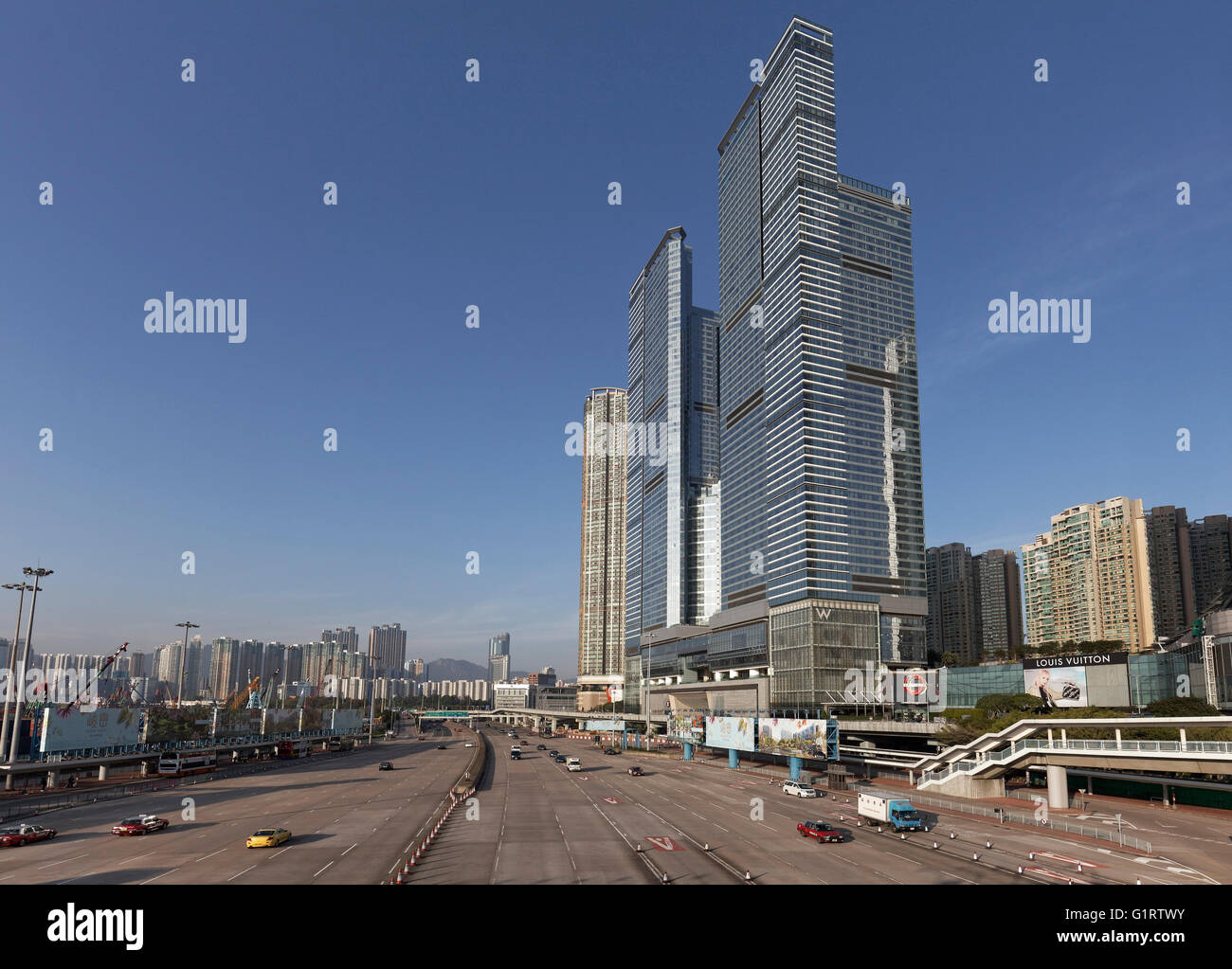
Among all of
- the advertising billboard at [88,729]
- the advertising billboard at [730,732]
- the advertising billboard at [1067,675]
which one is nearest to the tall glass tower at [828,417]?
the advertising billboard at [730,732]

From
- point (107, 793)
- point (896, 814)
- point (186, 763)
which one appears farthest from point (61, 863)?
point (186, 763)

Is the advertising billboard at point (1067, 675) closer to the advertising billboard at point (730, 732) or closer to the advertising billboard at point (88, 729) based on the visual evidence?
the advertising billboard at point (730, 732)

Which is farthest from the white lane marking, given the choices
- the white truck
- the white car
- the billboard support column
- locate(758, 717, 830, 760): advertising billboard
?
the billboard support column

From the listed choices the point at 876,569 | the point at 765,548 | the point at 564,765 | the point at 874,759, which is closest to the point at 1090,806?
the point at 874,759

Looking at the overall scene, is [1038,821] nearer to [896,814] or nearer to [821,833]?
[896,814]

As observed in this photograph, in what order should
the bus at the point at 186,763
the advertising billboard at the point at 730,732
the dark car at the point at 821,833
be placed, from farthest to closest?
1. the advertising billboard at the point at 730,732
2. the bus at the point at 186,763
3. the dark car at the point at 821,833
